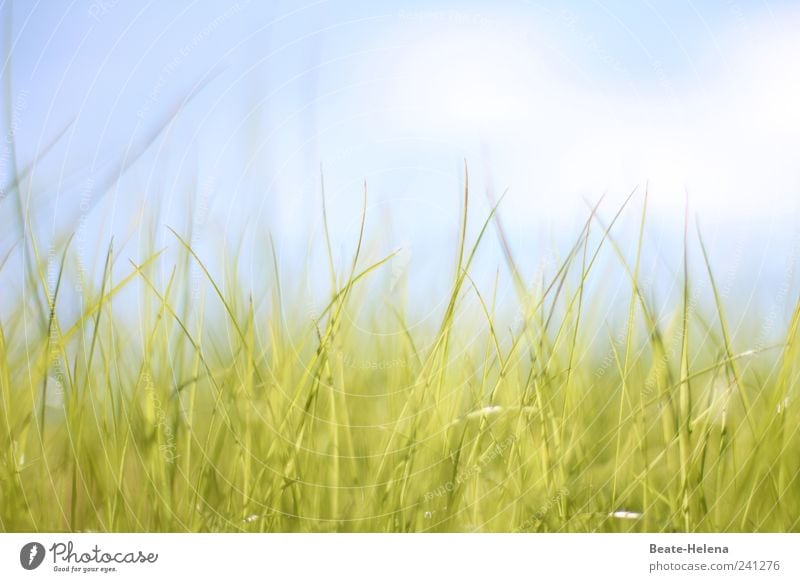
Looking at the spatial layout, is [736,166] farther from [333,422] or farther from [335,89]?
[333,422]

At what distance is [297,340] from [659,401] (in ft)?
1.80

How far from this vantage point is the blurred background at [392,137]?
1.07 m

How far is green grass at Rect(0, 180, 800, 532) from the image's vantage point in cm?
102

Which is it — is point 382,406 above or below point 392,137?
below

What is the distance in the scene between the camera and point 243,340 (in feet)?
3.43

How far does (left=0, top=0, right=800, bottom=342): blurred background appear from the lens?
3.51ft

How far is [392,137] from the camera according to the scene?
1.09 meters

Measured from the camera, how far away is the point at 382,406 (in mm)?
1051

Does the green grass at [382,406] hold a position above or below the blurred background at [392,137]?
below

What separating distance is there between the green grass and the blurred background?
3 cm

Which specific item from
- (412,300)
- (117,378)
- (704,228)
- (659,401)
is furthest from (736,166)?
(117,378)

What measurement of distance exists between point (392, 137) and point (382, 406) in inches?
16.1

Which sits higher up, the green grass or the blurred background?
the blurred background

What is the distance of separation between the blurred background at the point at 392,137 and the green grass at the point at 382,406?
3 cm
